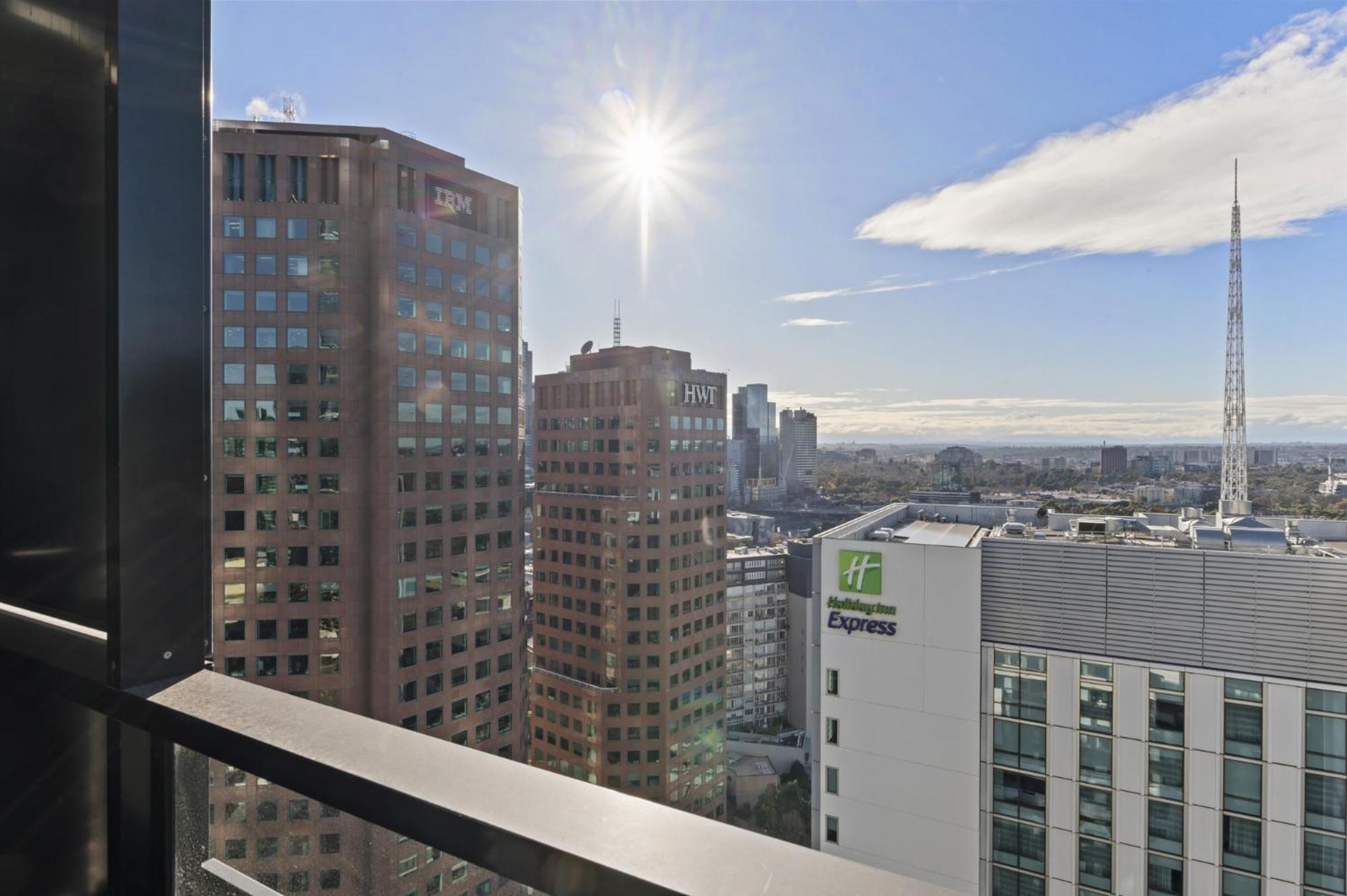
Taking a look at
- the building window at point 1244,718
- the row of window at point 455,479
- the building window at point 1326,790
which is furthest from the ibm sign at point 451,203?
the building window at point 1326,790

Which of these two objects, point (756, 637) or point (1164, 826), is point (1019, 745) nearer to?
point (1164, 826)

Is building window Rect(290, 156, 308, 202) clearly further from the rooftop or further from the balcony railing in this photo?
the balcony railing

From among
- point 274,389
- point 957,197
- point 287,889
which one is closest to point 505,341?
point 274,389

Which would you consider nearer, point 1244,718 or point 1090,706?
point 1244,718

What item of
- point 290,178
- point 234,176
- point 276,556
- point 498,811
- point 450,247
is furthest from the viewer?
point 450,247

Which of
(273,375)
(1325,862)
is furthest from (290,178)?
(1325,862)
